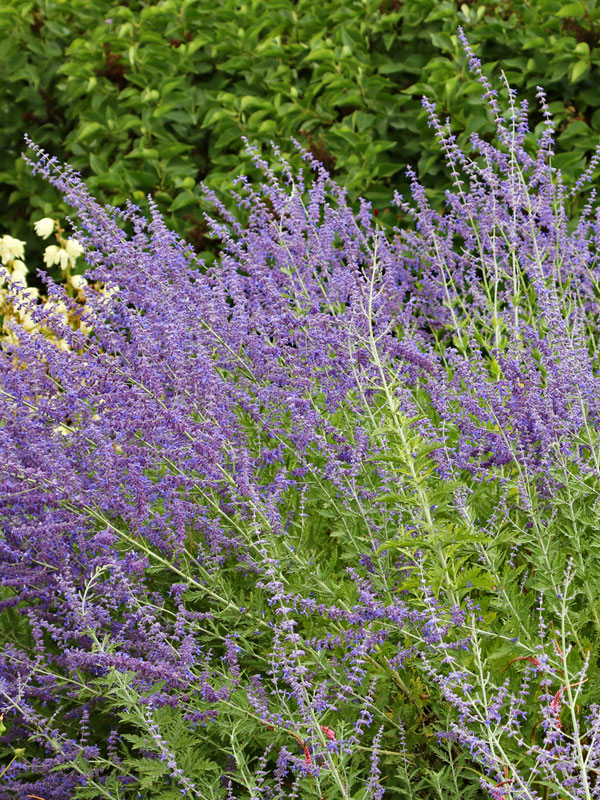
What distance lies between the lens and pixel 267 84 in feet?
20.9

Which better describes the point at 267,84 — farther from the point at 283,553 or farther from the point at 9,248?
the point at 283,553

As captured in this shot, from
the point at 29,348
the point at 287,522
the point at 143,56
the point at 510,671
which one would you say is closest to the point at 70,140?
the point at 143,56

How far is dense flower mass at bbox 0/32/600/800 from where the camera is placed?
2533mm

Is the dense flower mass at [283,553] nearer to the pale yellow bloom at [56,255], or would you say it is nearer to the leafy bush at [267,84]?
the leafy bush at [267,84]

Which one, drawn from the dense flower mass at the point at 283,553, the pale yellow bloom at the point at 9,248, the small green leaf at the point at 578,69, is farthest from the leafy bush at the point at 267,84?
the dense flower mass at the point at 283,553

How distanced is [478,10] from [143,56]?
2.13m

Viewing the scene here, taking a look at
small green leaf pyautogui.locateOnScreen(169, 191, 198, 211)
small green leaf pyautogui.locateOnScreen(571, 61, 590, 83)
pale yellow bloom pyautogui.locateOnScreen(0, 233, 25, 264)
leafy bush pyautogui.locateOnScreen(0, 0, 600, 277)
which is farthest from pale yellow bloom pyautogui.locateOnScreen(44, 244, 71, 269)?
small green leaf pyautogui.locateOnScreen(571, 61, 590, 83)

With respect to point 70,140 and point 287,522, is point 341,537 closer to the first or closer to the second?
point 287,522

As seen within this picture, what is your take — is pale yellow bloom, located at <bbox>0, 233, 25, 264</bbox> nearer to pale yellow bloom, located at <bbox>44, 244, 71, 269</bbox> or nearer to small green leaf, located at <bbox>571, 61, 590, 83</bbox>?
pale yellow bloom, located at <bbox>44, 244, 71, 269</bbox>

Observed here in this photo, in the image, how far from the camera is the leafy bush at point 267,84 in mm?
5590

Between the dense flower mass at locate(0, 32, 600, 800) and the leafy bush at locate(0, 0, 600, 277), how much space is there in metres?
2.32

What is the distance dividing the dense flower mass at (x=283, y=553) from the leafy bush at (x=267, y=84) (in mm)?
2320

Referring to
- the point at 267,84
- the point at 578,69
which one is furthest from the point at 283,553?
the point at 267,84

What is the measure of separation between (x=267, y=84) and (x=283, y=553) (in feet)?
13.6
